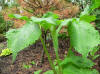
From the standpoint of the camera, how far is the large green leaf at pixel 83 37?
0.43m

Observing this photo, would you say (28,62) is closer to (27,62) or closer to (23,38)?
(27,62)

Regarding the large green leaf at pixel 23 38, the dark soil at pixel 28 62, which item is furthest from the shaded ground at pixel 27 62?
the large green leaf at pixel 23 38

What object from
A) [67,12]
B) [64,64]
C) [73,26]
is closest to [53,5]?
[67,12]

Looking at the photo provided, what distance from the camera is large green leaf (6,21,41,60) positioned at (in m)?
0.45

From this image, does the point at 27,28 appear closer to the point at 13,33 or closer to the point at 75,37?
the point at 13,33

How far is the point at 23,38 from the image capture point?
1.53 feet

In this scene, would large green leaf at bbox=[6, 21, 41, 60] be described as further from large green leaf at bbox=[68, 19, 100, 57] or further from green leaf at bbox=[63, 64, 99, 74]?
green leaf at bbox=[63, 64, 99, 74]

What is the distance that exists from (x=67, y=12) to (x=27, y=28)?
1447mm

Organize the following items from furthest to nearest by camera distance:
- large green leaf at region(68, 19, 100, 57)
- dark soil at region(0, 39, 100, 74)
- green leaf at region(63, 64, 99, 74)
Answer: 1. dark soil at region(0, 39, 100, 74)
2. green leaf at region(63, 64, 99, 74)
3. large green leaf at region(68, 19, 100, 57)

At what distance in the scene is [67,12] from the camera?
1.85 m

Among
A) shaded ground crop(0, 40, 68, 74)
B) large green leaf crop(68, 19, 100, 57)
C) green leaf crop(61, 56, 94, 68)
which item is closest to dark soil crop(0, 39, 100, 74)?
shaded ground crop(0, 40, 68, 74)

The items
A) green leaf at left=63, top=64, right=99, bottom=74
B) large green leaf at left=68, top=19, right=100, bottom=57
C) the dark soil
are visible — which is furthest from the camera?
the dark soil

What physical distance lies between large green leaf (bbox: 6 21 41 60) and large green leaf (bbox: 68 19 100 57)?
159 mm

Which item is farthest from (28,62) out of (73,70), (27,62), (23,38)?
(23,38)
